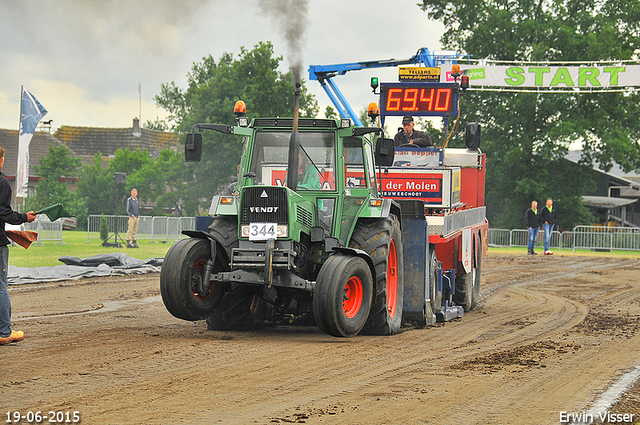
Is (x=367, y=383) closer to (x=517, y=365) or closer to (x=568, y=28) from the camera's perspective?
(x=517, y=365)

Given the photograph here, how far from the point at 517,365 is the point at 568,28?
33244mm

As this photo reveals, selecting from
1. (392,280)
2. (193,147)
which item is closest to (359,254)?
(392,280)

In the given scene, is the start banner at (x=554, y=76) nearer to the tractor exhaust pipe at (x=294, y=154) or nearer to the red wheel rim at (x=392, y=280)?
the red wheel rim at (x=392, y=280)

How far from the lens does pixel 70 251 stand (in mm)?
22656

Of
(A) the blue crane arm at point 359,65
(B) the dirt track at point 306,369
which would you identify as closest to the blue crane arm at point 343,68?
(A) the blue crane arm at point 359,65

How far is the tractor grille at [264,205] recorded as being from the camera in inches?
326

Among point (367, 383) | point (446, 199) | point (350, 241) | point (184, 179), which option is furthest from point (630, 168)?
point (367, 383)

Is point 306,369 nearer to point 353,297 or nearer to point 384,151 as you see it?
point 353,297

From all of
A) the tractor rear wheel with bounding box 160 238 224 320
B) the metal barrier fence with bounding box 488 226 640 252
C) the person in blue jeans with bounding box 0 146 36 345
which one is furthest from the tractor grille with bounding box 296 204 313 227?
the metal barrier fence with bounding box 488 226 640 252

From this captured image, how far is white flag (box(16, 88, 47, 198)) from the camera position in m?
21.7

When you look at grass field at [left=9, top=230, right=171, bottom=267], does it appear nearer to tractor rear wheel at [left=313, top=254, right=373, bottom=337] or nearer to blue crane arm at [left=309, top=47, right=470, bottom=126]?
blue crane arm at [left=309, top=47, right=470, bottom=126]

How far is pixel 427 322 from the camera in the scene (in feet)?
33.4

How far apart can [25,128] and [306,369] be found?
691 inches

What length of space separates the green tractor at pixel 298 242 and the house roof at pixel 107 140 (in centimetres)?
5090
